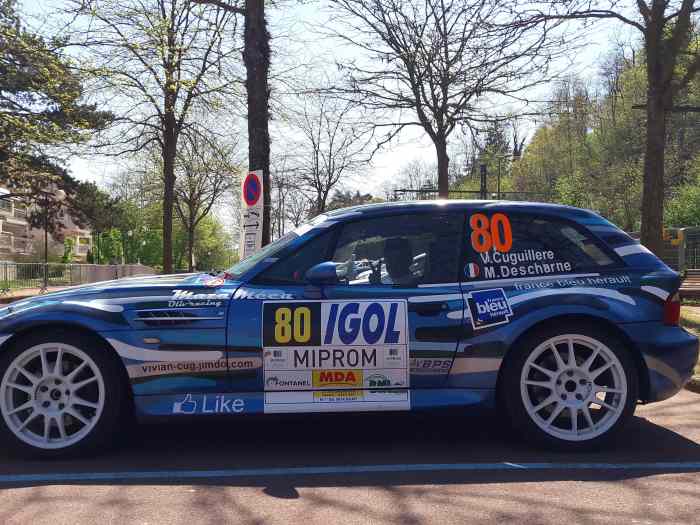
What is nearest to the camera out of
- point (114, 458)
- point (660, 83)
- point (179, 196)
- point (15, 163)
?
point (114, 458)

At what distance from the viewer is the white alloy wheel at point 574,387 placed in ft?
14.9

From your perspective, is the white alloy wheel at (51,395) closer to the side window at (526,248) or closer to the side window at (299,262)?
the side window at (299,262)

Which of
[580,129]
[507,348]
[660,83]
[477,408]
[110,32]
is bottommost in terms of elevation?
[477,408]

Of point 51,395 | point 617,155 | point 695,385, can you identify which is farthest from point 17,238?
point 695,385

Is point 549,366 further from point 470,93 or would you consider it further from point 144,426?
point 470,93

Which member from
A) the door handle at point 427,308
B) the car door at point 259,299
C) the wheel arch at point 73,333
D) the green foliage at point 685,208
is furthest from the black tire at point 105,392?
the green foliage at point 685,208

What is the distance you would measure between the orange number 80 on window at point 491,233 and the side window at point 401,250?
0.10 meters

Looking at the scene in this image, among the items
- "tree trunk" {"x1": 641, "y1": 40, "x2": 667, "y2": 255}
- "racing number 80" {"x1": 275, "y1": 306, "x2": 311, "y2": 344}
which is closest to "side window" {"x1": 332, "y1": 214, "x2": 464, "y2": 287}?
"racing number 80" {"x1": 275, "y1": 306, "x2": 311, "y2": 344}

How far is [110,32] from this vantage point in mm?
16297

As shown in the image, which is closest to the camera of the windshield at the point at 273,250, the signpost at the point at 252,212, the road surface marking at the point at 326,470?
the road surface marking at the point at 326,470

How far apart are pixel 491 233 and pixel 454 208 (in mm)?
304

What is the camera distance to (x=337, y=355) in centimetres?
440

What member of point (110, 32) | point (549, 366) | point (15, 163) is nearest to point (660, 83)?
point (549, 366)

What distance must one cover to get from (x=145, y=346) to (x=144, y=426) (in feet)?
3.95
